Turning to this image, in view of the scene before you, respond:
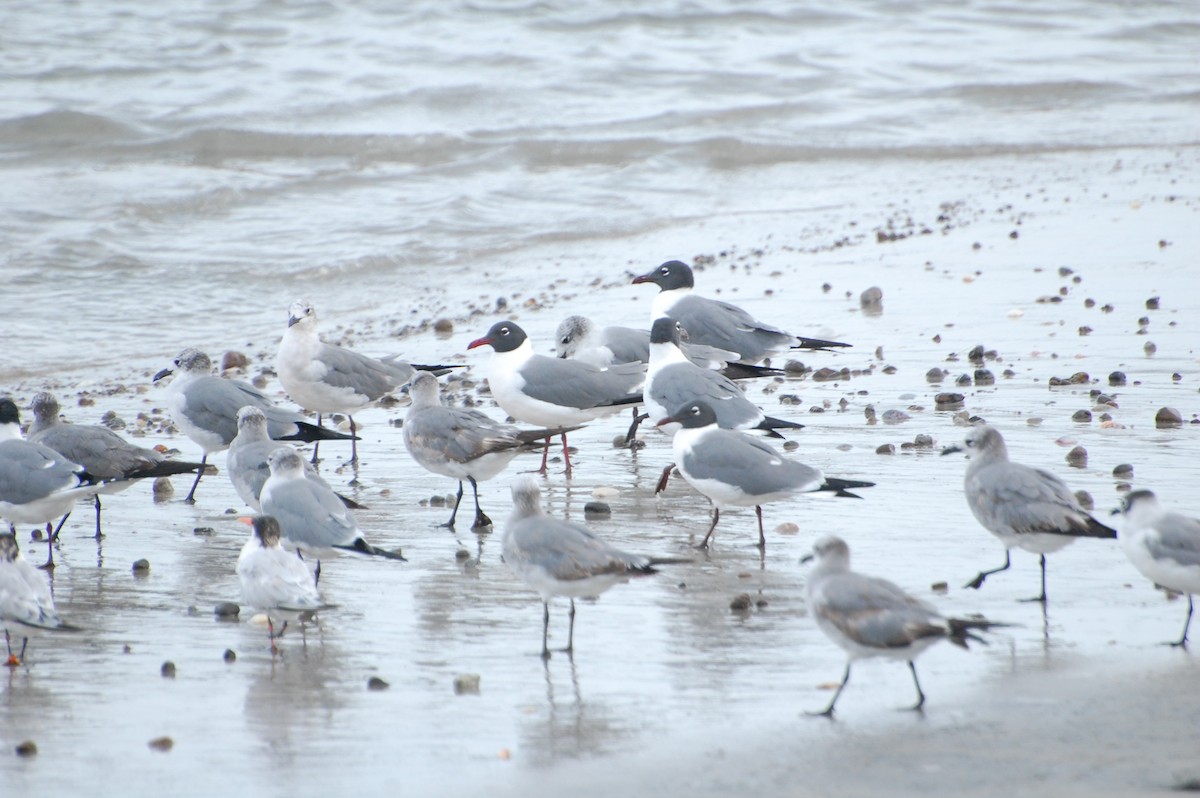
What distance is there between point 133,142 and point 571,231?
6.94 metres

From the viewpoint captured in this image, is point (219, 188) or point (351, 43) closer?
point (219, 188)

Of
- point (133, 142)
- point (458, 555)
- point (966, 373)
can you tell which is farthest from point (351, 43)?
point (458, 555)

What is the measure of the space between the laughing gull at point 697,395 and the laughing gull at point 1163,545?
2.27 meters

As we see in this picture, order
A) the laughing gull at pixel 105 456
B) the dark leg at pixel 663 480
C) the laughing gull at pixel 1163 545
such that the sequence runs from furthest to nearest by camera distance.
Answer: the dark leg at pixel 663 480, the laughing gull at pixel 105 456, the laughing gull at pixel 1163 545

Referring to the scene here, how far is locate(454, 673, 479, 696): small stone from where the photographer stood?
186 inches

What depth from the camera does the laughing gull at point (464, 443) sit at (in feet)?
22.8

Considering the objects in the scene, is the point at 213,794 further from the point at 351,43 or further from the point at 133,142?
the point at 351,43

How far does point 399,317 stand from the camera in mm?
12578

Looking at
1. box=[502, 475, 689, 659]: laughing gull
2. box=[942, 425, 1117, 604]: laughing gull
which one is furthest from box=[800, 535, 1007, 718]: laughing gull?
box=[942, 425, 1117, 604]: laughing gull

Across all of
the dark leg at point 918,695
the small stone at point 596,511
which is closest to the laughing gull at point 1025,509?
the dark leg at point 918,695

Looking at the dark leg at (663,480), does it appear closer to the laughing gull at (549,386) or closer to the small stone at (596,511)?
the small stone at (596,511)

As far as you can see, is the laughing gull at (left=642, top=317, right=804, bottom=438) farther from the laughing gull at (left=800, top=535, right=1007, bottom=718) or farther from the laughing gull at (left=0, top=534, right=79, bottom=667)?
the laughing gull at (left=0, top=534, right=79, bottom=667)

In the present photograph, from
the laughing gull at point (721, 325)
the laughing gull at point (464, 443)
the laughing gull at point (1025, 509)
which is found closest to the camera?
the laughing gull at point (1025, 509)

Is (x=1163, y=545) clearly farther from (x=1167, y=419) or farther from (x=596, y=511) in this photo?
(x=1167, y=419)
